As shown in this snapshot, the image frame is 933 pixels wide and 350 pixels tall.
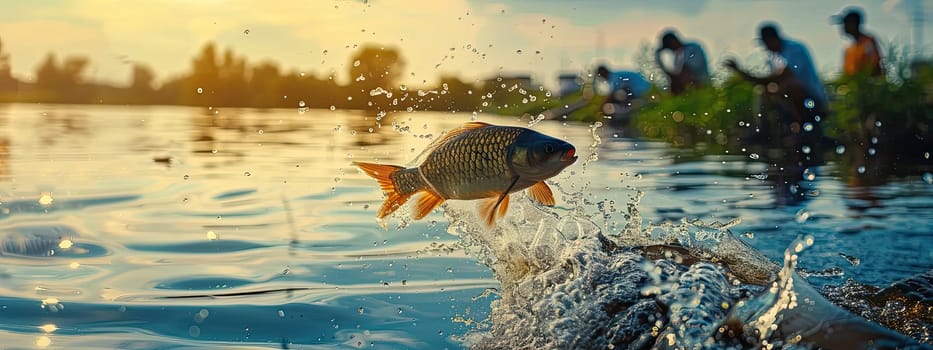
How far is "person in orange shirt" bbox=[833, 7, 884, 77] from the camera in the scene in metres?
15.4

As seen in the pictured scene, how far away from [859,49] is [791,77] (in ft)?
3.45

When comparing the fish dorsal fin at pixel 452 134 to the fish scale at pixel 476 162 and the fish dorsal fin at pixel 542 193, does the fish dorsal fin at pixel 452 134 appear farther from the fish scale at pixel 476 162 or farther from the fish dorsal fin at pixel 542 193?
the fish dorsal fin at pixel 542 193

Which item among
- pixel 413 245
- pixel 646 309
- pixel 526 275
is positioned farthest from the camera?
pixel 413 245

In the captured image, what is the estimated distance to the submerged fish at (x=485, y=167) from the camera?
4.72 metres

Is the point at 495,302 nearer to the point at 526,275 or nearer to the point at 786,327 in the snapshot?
the point at 526,275

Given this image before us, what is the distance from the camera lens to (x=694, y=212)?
932 centimetres

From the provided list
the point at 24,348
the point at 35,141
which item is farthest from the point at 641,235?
the point at 35,141

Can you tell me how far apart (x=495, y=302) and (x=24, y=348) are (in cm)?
214

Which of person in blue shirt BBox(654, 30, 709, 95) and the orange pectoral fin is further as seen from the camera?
person in blue shirt BBox(654, 30, 709, 95)

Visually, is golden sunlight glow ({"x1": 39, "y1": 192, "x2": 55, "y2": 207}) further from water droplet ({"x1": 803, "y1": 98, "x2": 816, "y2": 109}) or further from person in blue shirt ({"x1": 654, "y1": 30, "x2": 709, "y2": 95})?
person in blue shirt ({"x1": 654, "y1": 30, "x2": 709, "y2": 95})

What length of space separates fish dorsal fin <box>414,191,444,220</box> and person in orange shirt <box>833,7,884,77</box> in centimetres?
1166

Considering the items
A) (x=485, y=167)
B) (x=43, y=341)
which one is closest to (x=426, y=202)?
(x=485, y=167)

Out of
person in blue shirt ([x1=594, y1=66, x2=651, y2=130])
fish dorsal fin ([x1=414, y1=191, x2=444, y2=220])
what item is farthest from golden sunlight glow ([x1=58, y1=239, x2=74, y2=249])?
person in blue shirt ([x1=594, y1=66, x2=651, y2=130])

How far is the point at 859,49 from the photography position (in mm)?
15727
